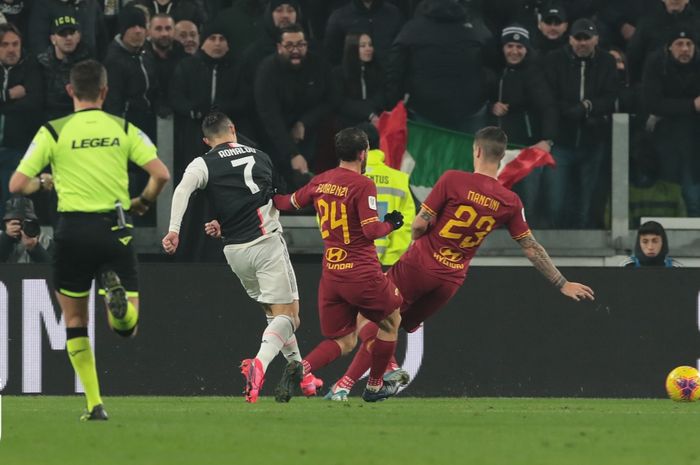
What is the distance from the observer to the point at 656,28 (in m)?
16.4

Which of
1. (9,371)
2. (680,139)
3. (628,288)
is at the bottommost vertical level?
(9,371)

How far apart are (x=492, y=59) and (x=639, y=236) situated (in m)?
2.25

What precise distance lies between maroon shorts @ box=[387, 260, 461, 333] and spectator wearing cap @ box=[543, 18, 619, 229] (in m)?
3.29

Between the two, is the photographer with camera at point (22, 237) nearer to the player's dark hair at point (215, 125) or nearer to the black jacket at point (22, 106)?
the black jacket at point (22, 106)

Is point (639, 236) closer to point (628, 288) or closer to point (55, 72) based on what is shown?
point (628, 288)

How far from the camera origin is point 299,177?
49.8 feet

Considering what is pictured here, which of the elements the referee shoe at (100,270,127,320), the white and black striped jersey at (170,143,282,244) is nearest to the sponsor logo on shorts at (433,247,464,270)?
the white and black striped jersey at (170,143,282,244)

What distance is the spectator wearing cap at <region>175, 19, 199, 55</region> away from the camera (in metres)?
16.1

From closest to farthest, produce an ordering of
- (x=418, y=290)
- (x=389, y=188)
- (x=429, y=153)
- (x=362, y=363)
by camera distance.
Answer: (x=418, y=290)
(x=362, y=363)
(x=389, y=188)
(x=429, y=153)

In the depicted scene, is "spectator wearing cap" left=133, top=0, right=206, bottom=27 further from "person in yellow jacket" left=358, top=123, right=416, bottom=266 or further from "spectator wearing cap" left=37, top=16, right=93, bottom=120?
"person in yellow jacket" left=358, top=123, right=416, bottom=266

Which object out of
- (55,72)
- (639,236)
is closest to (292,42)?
(55,72)

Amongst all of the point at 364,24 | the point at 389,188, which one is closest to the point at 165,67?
the point at 364,24

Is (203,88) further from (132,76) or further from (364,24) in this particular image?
(364,24)

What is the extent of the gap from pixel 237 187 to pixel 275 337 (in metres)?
1.14
